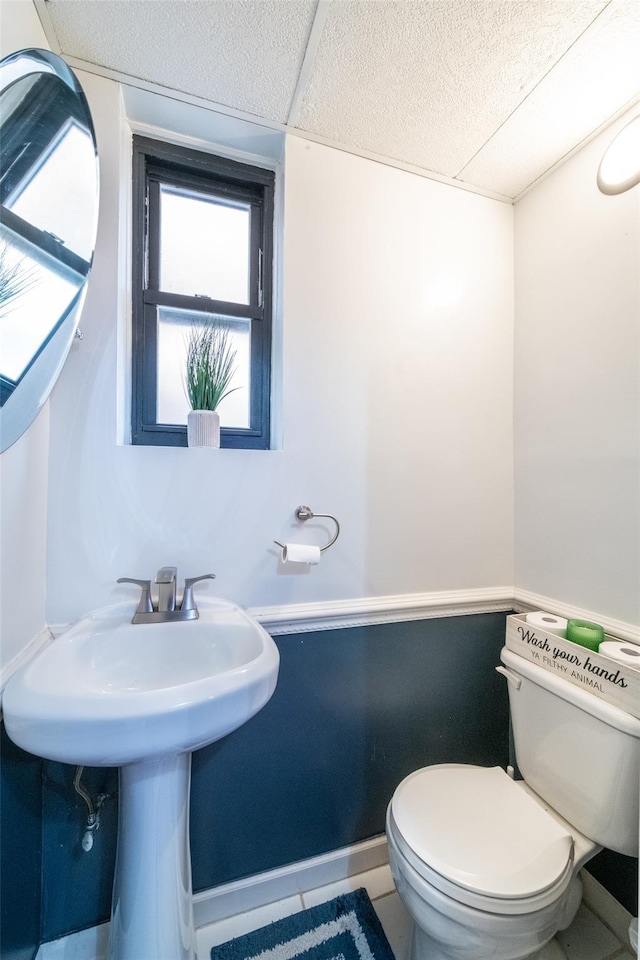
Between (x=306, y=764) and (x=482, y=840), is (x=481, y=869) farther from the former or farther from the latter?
(x=306, y=764)

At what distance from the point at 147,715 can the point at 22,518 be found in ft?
1.69

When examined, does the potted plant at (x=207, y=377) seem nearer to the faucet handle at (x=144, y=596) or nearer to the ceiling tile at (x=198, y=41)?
the faucet handle at (x=144, y=596)

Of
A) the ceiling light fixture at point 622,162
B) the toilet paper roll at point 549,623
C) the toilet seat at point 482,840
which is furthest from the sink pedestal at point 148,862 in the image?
the ceiling light fixture at point 622,162

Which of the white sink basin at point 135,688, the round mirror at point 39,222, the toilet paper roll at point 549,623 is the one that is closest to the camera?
the white sink basin at point 135,688

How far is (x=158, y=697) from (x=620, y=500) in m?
1.21

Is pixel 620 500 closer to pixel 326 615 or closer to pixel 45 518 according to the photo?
pixel 326 615

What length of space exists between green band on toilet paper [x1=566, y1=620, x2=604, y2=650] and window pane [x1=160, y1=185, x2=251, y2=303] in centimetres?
141

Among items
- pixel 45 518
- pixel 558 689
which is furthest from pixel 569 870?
pixel 45 518

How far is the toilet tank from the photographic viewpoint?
794mm

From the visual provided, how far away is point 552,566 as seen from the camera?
3.88 feet

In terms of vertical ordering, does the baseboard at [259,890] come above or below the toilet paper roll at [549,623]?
below

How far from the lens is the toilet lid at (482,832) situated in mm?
729

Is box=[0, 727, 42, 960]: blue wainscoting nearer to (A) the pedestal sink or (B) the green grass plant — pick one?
(A) the pedestal sink

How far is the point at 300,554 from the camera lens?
0.99 m
